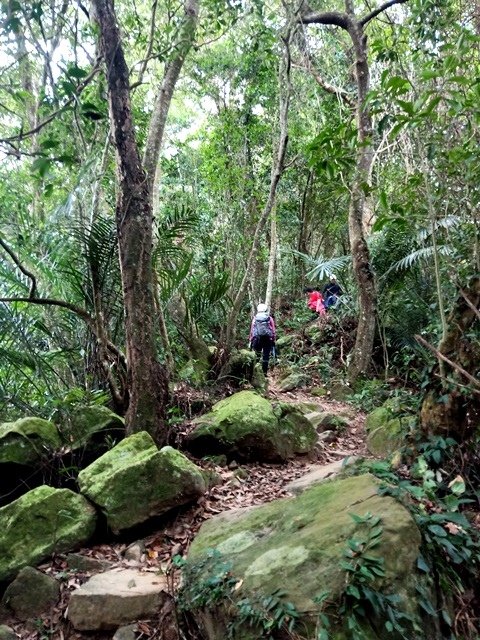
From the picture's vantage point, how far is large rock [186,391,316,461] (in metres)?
4.90

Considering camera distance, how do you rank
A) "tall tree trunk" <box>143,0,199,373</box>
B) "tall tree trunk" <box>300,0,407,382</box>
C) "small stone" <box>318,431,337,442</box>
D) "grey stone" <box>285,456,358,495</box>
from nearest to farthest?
"grey stone" <box>285,456,358,495</box> → "tall tree trunk" <box>143,0,199,373</box> → "small stone" <box>318,431,337,442</box> → "tall tree trunk" <box>300,0,407,382</box>

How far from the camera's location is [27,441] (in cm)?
430

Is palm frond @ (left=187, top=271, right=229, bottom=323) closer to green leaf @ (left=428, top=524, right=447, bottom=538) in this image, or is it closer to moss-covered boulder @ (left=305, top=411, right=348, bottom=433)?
moss-covered boulder @ (left=305, top=411, right=348, bottom=433)

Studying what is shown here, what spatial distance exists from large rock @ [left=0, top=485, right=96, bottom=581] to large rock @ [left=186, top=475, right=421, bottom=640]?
3.23ft

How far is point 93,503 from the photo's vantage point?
12.5 ft

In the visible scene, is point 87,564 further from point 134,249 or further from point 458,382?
point 458,382

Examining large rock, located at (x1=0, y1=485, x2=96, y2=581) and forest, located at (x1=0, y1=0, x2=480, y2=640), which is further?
large rock, located at (x1=0, y1=485, x2=96, y2=581)

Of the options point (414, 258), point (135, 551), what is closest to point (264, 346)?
point (414, 258)

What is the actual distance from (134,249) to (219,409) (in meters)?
2.02

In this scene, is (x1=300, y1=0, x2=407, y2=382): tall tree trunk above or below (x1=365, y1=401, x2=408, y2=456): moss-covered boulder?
above

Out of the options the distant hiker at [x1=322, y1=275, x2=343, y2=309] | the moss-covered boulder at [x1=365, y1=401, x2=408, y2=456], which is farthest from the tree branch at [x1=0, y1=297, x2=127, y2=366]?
the distant hiker at [x1=322, y1=275, x2=343, y2=309]

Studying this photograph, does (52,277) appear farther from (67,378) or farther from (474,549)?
(474,549)

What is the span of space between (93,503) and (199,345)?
136 inches

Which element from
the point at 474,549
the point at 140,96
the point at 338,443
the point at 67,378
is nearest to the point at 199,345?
the point at 67,378
